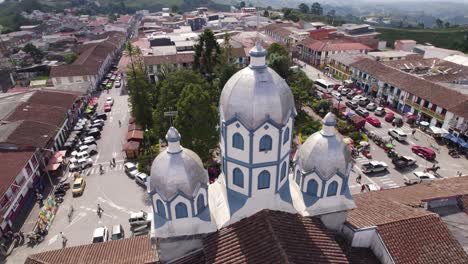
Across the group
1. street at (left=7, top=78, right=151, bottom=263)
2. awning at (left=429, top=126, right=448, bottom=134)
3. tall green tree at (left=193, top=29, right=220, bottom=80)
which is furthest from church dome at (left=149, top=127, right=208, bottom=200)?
awning at (left=429, top=126, right=448, bottom=134)

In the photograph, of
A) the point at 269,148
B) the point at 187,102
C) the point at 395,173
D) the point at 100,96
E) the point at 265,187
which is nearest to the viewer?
the point at 269,148

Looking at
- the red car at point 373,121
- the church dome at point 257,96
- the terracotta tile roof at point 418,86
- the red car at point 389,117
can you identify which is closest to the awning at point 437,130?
the terracotta tile roof at point 418,86

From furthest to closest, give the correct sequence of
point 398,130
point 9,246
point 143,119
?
point 398,130 → point 143,119 → point 9,246

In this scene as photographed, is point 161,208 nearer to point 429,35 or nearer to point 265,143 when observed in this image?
point 265,143

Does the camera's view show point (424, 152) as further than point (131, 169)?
Yes

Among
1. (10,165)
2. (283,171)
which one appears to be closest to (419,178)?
(283,171)

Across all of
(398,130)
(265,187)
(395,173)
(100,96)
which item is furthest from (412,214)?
(100,96)

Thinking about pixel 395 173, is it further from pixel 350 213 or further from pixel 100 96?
pixel 100 96
